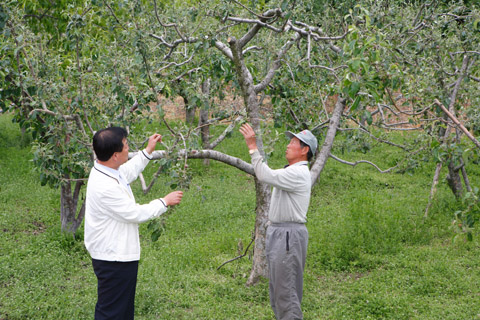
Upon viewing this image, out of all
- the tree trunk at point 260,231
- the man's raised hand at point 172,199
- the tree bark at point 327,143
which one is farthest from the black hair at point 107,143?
the tree trunk at point 260,231

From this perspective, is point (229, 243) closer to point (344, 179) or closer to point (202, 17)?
point (202, 17)

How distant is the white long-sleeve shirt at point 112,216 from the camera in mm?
3311

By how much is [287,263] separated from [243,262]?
2.35m

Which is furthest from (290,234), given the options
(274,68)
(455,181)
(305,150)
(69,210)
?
(455,181)

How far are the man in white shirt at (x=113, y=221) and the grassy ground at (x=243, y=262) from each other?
73 cm

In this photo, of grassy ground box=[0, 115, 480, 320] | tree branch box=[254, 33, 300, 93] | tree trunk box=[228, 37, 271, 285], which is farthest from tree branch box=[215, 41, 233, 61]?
grassy ground box=[0, 115, 480, 320]

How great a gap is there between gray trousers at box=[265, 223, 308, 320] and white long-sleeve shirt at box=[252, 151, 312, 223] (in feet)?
0.25

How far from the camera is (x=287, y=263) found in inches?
152

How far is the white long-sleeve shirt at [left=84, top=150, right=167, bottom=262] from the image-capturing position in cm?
331

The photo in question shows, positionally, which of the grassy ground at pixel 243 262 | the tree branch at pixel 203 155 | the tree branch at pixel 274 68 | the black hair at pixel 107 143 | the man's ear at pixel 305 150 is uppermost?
the tree branch at pixel 274 68

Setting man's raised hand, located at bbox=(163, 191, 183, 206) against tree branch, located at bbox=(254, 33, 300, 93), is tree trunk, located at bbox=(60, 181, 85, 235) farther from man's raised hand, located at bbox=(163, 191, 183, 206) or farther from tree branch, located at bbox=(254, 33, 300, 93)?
man's raised hand, located at bbox=(163, 191, 183, 206)

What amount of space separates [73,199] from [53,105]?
2044 mm

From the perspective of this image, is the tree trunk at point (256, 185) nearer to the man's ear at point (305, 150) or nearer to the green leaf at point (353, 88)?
the man's ear at point (305, 150)

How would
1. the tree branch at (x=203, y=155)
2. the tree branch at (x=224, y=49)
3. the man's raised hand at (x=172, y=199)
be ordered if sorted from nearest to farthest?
the man's raised hand at (x=172, y=199)
the tree branch at (x=203, y=155)
the tree branch at (x=224, y=49)
